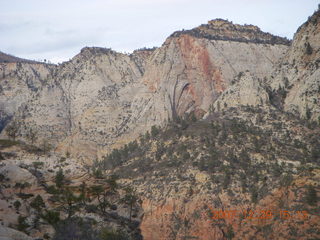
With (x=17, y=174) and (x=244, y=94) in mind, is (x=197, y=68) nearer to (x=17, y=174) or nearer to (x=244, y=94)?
(x=244, y=94)

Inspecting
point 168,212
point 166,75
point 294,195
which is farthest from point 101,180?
point 166,75

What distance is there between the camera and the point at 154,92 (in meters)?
144

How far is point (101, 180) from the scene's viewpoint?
249ft

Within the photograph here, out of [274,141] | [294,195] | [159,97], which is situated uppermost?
[159,97]

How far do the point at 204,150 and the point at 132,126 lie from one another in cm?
4699

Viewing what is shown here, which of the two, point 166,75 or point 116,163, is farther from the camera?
point 166,75

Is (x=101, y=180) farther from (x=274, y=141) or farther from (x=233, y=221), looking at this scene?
(x=274, y=141)

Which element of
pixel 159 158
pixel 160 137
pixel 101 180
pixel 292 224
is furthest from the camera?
pixel 160 137

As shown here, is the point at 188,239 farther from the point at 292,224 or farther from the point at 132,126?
the point at 132,126

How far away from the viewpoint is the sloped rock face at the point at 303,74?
97.3m

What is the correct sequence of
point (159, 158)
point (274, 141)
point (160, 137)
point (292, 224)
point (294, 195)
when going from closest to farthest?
point (292, 224), point (294, 195), point (274, 141), point (159, 158), point (160, 137)

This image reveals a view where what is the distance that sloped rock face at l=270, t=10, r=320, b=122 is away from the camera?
97312 millimetres

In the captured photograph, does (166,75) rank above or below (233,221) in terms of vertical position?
above
